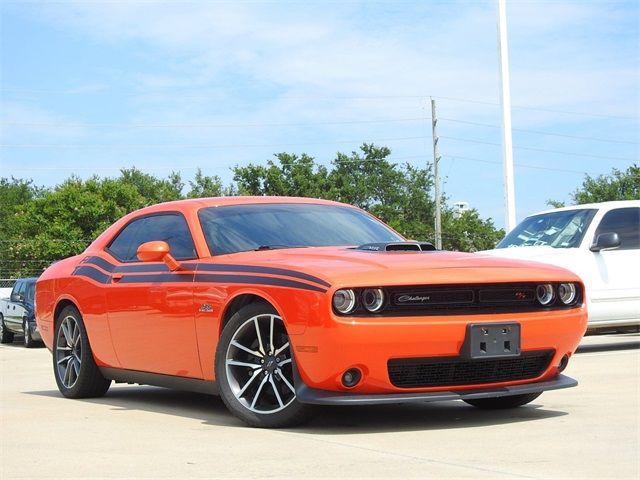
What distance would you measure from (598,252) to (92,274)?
21.7 feet

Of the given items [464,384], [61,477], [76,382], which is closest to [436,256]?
[464,384]

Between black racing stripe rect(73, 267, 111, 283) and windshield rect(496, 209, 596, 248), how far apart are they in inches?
246

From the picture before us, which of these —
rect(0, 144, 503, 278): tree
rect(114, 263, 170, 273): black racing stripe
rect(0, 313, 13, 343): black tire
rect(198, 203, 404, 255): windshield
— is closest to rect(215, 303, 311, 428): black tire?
rect(198, 203, 404, 255): windshield

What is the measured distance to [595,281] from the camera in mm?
12758

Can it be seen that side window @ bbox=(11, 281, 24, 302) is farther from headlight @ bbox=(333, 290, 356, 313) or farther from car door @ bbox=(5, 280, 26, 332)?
headlight @ bbox=(333, 290, 356, 313)

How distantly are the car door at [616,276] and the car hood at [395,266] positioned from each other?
6206 mm

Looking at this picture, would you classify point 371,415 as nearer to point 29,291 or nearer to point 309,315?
point 309,315

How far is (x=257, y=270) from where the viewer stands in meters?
6.47

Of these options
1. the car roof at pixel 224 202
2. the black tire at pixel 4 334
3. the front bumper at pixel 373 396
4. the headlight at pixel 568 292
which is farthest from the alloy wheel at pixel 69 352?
the black tire at pixel 4 334

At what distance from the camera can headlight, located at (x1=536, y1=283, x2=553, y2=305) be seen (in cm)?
661

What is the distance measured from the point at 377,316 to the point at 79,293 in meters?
3.29

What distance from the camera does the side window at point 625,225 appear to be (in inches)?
514

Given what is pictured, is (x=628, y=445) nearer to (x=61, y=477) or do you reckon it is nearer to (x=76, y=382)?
(x=61, y=477)

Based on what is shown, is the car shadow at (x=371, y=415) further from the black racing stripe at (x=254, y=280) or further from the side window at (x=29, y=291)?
the side window at (x=29, y=291)
